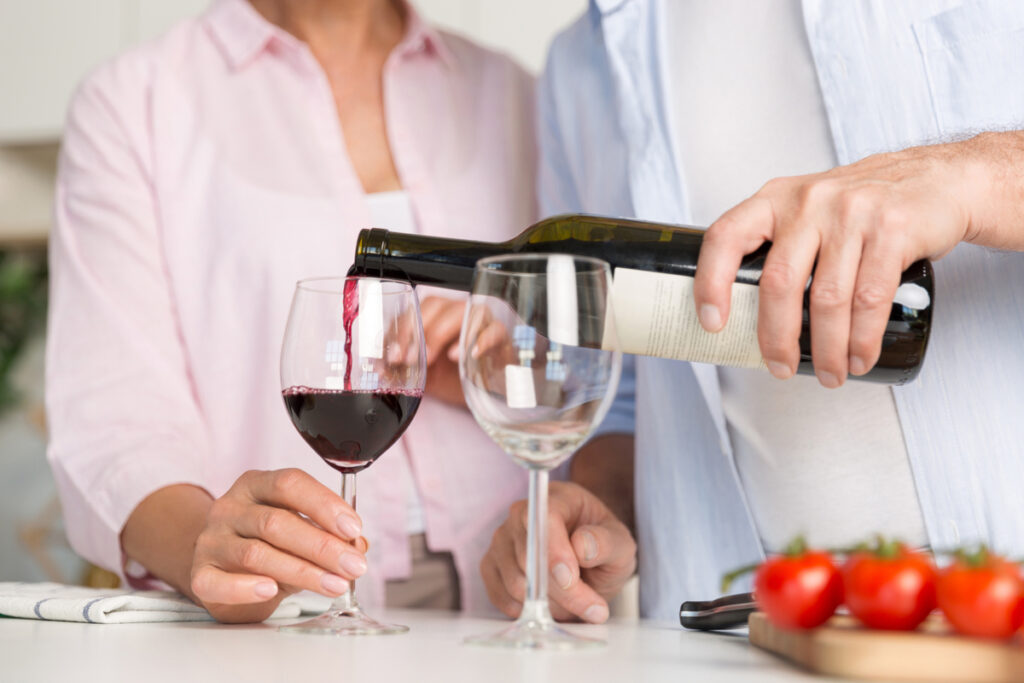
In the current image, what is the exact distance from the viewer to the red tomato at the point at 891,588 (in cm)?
52

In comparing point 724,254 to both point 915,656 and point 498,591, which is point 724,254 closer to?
point 915,656

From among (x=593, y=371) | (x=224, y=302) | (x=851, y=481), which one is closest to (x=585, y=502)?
(x=851, y=481)

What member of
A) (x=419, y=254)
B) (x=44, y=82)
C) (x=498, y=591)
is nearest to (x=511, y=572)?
(x=498, y=591)

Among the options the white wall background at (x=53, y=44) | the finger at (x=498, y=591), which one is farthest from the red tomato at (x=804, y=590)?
the white wall background at (x=53, y=44)

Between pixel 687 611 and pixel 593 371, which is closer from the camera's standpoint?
pixel 593 371

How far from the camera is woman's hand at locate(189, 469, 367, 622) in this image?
769mm

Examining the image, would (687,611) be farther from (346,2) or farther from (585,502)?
(346,2)

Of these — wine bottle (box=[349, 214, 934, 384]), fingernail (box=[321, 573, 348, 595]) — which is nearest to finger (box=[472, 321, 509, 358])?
wine bottle (box=[349, 214, 934, 384])

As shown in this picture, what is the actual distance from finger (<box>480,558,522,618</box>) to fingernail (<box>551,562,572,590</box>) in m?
0.09

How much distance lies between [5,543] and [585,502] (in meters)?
2.96

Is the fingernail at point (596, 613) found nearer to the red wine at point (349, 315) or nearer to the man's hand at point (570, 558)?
the man's hand at point (570, 558)

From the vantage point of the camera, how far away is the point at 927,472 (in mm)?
995

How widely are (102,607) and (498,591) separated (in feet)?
1.19

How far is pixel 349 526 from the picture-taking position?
76 centimetres
